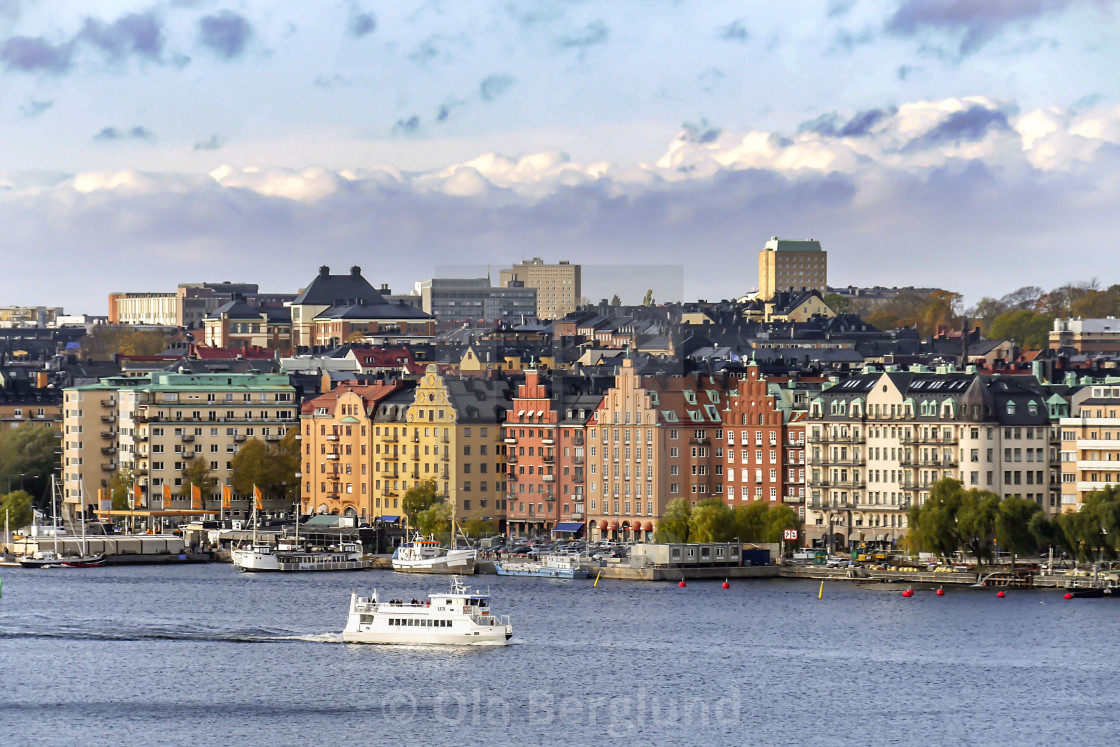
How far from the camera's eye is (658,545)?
102875mm

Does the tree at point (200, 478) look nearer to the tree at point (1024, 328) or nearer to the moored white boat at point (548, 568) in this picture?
the moored white boat at point (548, 568)

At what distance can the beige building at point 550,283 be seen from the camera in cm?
15975

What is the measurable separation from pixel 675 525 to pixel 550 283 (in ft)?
216

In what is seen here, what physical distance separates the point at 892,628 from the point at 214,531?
4568cm

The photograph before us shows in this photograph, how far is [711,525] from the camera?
346 feet

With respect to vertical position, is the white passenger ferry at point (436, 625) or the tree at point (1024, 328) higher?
the tree at point (1024, 328)

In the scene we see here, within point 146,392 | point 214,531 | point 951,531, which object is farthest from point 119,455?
point 951,531

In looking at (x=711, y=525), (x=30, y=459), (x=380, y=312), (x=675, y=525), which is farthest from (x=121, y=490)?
(x=380, y=312)

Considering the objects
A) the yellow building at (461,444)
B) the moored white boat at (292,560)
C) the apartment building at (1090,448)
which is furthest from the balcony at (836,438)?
the moored white boat at (292,560)

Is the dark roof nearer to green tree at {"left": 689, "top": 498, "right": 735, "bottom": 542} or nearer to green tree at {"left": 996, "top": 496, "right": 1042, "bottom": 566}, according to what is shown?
green tree at {"left": 689, "top": 498, "right": 735, "bottom": 542}

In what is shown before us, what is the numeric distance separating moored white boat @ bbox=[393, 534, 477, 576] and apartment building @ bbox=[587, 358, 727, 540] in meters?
10.4

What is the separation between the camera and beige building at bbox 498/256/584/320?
160 m

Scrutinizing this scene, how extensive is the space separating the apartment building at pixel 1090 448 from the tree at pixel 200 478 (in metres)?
44.5

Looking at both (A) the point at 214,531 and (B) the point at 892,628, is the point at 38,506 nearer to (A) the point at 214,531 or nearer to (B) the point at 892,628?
(A) the point at 214,531
